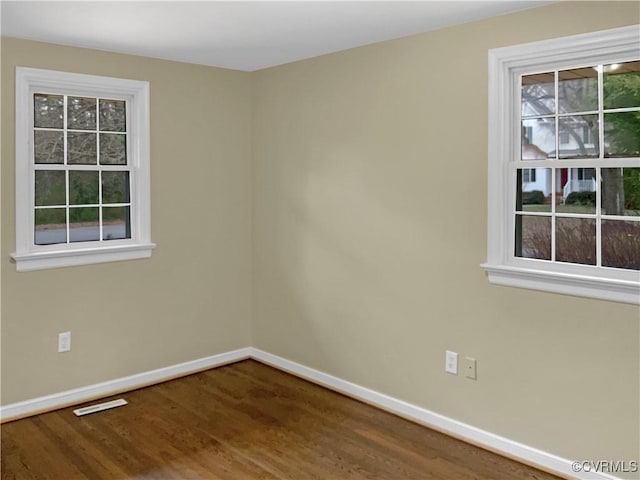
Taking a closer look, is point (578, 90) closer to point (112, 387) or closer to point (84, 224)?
point (84, 224)

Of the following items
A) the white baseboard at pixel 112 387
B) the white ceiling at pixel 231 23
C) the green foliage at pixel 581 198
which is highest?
the white ceiling at pixel 231 23

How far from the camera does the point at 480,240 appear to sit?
3291 millimetres

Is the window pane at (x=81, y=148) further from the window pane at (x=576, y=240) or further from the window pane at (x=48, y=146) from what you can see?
the window pane at (x=576, y=240)

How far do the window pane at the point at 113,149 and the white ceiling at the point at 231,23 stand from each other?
0.58 metres

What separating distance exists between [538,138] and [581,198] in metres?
0.39

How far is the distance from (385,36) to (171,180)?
184cm

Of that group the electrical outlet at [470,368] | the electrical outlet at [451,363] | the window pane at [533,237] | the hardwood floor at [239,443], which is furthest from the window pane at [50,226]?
the window pane at [533,237]

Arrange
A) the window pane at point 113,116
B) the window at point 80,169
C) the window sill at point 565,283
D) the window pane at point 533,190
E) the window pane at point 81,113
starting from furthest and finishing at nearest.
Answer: the window pane at point 113,116 → the window pane at point 81,113 → the window at point 80,169 → the window pane at point 533,190 → the window sill at point 565,283

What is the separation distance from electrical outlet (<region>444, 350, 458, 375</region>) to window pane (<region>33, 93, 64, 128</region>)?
9.34 feet

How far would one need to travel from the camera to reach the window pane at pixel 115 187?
4129mm

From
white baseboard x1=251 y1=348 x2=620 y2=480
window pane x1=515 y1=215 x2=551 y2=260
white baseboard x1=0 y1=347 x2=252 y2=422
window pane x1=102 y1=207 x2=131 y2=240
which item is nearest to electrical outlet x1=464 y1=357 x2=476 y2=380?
white baseboard x1=251 y1=348 x2=620 y2=480

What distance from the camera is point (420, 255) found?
359 centimetres

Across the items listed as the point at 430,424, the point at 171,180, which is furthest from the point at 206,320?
the point at 430,424
